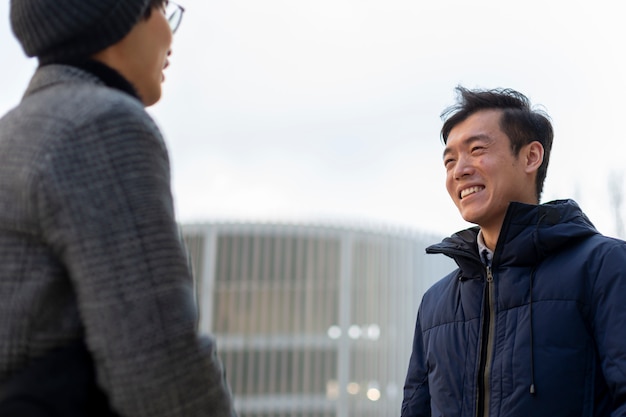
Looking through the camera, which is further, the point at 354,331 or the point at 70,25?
the point at 354,331

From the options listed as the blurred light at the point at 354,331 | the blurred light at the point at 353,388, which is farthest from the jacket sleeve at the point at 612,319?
the blurred light at the point at 354,331

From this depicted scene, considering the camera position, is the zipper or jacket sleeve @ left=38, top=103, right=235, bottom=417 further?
the zipper

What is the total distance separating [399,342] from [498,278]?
718 inches

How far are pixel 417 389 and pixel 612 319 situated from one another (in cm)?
76

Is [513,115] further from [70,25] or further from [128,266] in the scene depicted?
[128,266]

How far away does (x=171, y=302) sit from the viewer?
1047 mm

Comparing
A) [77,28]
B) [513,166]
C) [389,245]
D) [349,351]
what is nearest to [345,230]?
[389,245]

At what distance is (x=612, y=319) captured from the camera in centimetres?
198

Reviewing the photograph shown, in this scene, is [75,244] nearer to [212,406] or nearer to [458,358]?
[212,406]

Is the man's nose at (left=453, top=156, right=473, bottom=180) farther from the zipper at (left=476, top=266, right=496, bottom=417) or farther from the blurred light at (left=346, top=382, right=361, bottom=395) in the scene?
the blurred light at (left=346, top=382, right=361, bottom=395)

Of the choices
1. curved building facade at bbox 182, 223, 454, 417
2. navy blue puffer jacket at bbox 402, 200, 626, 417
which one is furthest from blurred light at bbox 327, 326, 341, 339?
navy blue puffer jacket at bbox 402, 200, 626, 417

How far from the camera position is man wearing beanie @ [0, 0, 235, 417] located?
1004mm

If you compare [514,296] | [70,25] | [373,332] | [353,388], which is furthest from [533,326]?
[373,332]

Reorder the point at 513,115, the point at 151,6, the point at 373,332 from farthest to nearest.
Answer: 1. the point at 373,332
2. the point at 513,115
3. the point at 151,6
